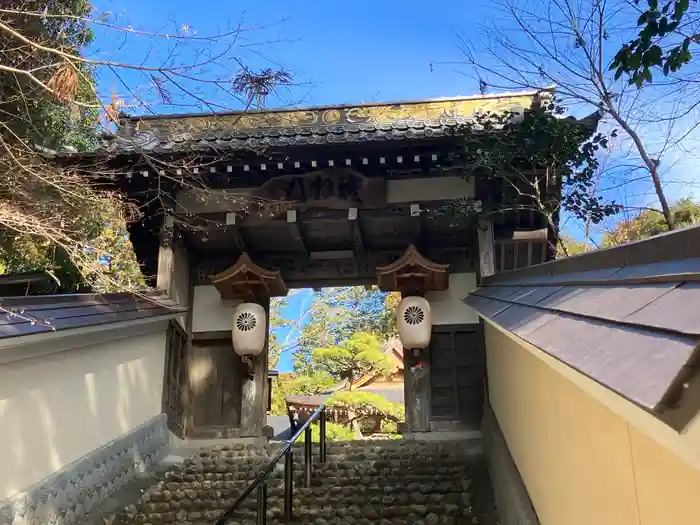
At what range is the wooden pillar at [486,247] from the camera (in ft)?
26.2

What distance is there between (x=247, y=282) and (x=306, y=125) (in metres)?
2.52

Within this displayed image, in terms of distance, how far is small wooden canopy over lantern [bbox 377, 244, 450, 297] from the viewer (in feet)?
26.9

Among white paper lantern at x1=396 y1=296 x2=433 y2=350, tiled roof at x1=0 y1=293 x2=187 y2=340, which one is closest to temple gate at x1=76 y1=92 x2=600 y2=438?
white paper lantern at x1=396 y1=296 x2=433 y2=350

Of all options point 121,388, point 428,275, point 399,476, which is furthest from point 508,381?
point 121,388

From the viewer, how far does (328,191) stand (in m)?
8.23

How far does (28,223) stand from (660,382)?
5232 millimetres

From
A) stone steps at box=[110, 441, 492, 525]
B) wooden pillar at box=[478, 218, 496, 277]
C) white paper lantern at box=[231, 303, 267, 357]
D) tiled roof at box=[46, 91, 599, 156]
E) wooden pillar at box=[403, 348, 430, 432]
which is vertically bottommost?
stone steps at box=[110, 441, 492, 525]

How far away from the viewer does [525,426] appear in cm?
431

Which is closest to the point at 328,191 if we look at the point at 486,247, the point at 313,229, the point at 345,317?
the point at 313,229

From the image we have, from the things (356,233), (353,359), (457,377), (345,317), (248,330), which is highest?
(356,233)

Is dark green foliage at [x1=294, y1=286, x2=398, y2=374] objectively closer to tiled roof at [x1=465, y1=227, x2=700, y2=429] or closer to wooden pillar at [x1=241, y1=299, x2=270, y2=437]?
wooden pillar at [x1=241, y1=299, x2=270, y2=437]

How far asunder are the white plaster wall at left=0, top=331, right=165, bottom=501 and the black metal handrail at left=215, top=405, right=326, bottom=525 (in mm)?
1880

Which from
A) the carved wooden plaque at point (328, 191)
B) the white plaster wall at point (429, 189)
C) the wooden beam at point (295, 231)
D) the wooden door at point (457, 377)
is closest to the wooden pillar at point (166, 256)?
the carved wooden plaque at point (328, 191)

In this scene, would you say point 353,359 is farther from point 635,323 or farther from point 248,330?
point 635,323
